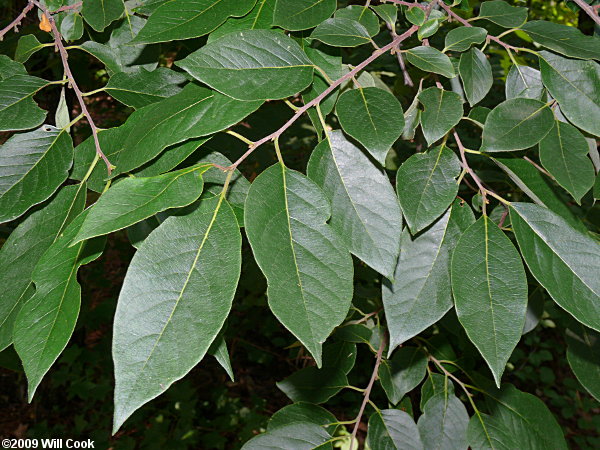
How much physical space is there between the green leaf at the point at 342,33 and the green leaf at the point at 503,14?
21 centimetres

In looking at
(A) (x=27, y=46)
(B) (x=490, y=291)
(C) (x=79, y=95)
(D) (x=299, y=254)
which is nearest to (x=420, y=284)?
(B) (x=490, y=291)

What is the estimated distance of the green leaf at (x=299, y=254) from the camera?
575mm

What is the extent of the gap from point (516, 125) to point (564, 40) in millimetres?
157

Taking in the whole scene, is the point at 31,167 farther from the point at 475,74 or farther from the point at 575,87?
the point at 575,87

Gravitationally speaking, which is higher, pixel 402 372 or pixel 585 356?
pixel 585 356

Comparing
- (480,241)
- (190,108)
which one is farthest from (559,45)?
(190,108)

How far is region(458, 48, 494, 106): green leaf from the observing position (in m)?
0.83

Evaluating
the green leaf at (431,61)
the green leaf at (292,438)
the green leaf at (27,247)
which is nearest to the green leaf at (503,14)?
the green leaf at (431,61)

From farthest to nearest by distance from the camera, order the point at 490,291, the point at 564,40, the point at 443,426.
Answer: the point at 443,426
the point at 564,40
the point at 490,291

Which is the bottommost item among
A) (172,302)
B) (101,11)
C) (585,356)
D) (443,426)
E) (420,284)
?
(443,426)

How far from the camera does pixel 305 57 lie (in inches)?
29.3

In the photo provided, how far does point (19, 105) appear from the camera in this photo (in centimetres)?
85

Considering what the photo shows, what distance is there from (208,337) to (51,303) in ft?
0.72

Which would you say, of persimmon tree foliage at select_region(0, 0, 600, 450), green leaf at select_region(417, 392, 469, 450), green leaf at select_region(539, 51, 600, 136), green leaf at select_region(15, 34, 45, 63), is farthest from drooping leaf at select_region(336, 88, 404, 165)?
green leaf at select_region(417, 392, 469, 450)
